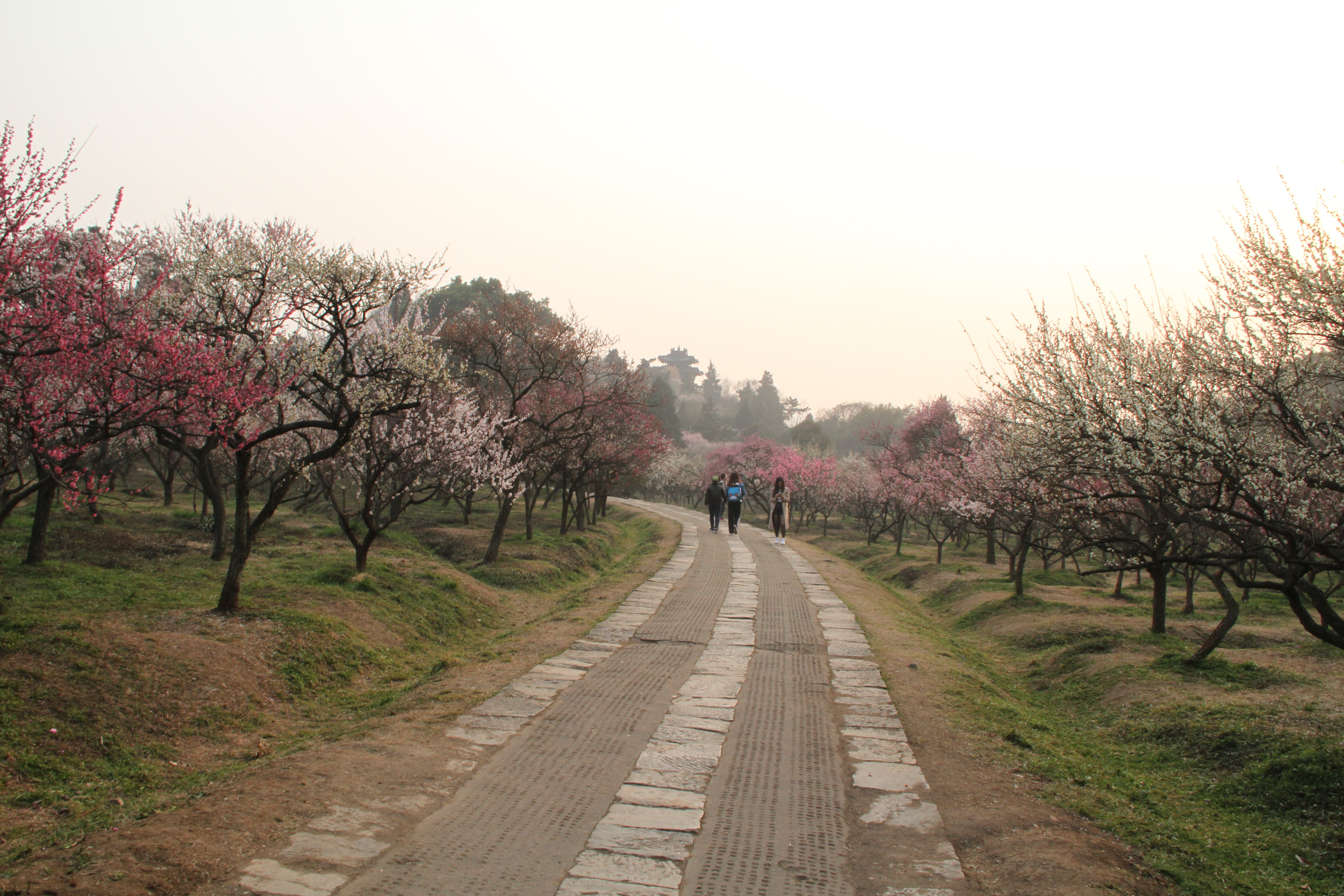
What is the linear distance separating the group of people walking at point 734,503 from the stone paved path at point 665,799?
54.3ft

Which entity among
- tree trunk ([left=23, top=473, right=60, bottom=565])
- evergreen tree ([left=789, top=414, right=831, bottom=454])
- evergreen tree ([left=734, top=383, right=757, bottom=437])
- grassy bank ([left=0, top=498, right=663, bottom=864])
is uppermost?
evergreen tree ([left=734, top=383, right=757, bottom=437])

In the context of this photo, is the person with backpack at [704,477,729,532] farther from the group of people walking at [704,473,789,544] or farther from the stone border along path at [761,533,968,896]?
the stone border along path at [761,533,968,896]

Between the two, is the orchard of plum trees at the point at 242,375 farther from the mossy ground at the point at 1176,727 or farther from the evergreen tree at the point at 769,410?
the evergreen tree at the point at 769,410

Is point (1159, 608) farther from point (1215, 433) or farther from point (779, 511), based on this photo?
point (779, 511)

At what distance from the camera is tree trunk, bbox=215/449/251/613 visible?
9945 mm

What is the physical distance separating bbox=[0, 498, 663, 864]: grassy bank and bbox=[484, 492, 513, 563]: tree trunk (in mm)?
771

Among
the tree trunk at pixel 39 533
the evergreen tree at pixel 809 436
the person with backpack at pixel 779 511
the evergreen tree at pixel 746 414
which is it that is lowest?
the tree trunk at pixel 39 533

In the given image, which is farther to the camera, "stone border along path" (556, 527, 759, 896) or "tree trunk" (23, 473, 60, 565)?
"tree trunk" (23, 473, 60, 565)

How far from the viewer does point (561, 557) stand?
2041cm

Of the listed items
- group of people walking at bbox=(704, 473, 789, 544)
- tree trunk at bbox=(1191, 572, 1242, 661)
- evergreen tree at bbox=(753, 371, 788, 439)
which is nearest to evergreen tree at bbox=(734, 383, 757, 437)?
evergreen tree at bbox=(753, 371, 788, 439)

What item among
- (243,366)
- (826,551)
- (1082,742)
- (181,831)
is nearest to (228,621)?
(243,366)

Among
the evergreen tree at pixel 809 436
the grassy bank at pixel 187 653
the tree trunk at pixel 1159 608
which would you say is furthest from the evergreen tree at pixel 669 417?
the tree trunk at pixel 1159 608

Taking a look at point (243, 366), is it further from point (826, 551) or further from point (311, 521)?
point (826, 551)

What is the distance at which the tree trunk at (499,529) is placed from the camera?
1830cm
